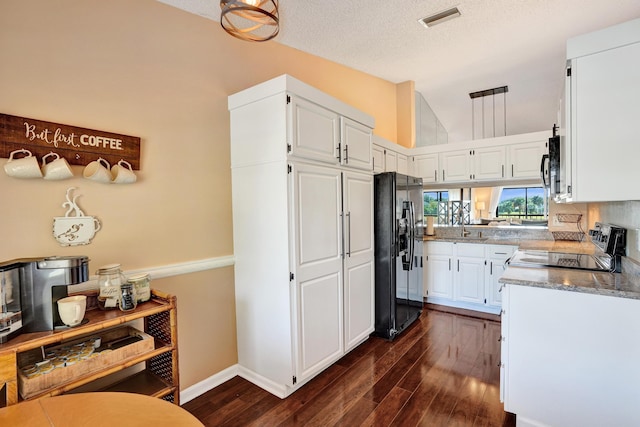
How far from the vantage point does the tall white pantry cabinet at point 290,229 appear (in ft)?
7.00

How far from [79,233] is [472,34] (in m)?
3.52

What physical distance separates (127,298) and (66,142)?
91 centimetres

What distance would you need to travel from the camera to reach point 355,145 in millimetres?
2740

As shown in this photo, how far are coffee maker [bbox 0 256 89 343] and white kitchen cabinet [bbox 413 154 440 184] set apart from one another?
3990 mm

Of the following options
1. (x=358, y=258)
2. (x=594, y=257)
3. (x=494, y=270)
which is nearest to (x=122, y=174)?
(x=358, y=258)

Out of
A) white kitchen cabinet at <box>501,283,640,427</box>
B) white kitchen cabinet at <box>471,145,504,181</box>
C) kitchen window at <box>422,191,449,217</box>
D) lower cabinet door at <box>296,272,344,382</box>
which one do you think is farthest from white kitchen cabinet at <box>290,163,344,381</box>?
kitchen window at <box>422,191,449,217</box>

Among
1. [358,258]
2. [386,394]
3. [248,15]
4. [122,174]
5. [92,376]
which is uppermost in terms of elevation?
[248,15]

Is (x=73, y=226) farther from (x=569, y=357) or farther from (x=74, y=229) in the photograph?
(x=569, y=357)

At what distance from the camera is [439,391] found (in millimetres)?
2273

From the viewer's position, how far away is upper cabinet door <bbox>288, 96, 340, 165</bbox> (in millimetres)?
2137

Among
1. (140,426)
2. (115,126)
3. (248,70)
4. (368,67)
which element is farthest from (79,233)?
(368,67)

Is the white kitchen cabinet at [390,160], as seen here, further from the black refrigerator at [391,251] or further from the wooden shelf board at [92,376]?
the wooden shelf board at [92,376]

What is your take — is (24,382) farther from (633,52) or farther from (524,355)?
(633,52)

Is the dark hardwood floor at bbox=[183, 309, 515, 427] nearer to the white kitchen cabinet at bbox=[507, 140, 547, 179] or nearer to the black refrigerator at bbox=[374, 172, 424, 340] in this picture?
the black refrigerator at bbox=[374, 172, 424, 340]
